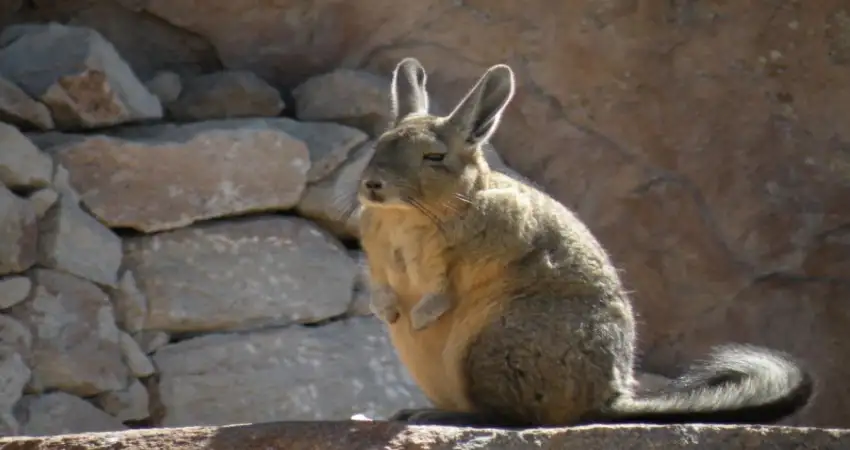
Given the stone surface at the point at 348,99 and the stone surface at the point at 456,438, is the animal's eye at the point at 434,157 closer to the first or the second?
the stone surface at the point at 456,438

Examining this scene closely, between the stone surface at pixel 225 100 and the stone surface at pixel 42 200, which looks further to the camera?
the stone surface at pixel 225 100

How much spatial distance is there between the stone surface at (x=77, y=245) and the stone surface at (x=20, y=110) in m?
0.35

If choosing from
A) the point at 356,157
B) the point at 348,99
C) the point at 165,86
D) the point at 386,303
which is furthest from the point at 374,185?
the point at 165,86

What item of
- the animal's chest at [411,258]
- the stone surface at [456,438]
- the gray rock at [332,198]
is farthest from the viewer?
the gray rock at [332,198]

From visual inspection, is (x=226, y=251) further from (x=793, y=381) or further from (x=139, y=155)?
Result: (x=793, y=381)

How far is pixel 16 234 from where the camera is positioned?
500 cm

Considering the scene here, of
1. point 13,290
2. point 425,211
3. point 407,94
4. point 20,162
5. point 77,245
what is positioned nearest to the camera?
point 425,211

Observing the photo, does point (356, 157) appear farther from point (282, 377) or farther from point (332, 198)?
point (282, 377)

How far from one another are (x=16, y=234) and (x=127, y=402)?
2.55ft

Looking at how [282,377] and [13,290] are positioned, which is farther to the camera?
[282,377]

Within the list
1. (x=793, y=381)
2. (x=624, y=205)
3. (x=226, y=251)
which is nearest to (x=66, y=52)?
(x=226, y=251)

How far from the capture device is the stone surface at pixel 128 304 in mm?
5234

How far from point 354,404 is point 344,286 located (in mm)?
507

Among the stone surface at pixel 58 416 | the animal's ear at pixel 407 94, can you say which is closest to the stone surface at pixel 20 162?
the stone surface at pixel 58 416
